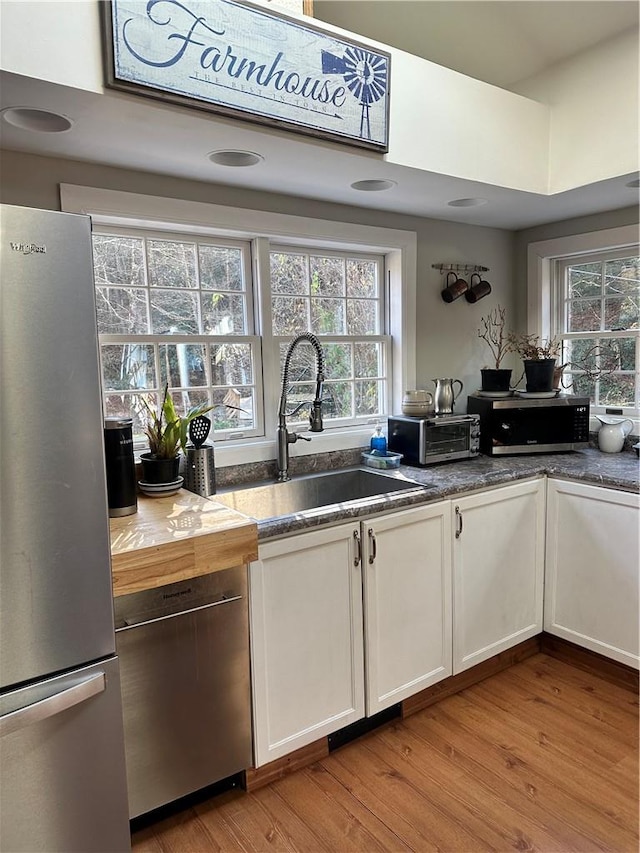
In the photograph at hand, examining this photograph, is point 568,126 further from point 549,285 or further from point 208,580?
point 208,580

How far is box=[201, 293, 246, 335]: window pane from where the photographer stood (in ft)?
8.07

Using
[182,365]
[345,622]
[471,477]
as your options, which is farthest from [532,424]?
[182,365]

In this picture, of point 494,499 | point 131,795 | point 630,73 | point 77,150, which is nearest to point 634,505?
point 494,499

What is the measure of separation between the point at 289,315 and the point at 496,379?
116 centimetres

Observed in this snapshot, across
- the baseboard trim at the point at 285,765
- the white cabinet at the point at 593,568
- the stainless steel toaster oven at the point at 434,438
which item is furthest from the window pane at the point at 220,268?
the baseboard trim at the point at 285,765

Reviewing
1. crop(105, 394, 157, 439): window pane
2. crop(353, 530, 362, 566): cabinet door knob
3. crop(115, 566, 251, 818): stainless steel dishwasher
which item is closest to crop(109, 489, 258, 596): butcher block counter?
crop(115, 566, 251, 818): stainless steel dishwasher

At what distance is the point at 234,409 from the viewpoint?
2.56 meters

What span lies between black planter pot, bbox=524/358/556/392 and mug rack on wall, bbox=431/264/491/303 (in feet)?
1.59

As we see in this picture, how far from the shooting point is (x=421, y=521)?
2.21 m

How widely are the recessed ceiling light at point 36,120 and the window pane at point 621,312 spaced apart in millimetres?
2685

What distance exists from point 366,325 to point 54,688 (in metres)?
2.18

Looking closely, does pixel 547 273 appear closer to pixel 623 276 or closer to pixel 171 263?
pixel 623 276

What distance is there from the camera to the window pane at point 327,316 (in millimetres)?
2789

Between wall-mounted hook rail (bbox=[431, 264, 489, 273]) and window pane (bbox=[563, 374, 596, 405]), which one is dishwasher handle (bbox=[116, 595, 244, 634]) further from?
window pane (bbox=[563, 374, 596, 405])
